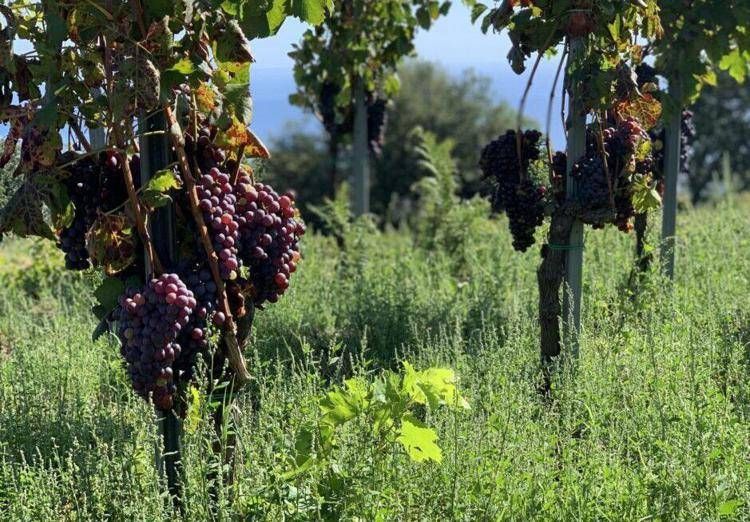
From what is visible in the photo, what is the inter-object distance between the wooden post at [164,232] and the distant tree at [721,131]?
20813 mm

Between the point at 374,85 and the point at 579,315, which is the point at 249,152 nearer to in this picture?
the point at 579,315

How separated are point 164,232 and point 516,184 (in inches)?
72.3

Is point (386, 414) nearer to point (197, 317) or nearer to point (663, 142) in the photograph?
point (197, 317)

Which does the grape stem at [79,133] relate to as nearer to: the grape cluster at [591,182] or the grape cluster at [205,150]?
the grape cluster at [205,150]

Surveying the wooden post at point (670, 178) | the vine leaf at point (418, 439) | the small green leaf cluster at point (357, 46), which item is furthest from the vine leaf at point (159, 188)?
the small green leaf cluster at point (357, 46)

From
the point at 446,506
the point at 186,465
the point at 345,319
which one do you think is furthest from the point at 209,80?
the point at 345,319

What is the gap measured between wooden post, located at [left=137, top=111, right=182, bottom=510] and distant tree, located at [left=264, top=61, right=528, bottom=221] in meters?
17.8

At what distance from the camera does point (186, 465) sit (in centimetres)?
272

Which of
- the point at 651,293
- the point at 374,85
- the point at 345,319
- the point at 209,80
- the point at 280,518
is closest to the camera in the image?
the point at 280,518

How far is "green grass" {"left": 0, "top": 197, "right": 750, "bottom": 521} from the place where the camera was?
2.70 metres

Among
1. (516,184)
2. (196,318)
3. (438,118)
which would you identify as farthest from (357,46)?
(438,118)

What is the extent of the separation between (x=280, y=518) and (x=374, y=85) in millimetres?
5429

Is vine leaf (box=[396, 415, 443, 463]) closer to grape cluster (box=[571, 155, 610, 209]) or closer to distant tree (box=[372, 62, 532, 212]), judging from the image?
grape cluster (box=[571, 155, 610, 209])

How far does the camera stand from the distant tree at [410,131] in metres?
21.1
